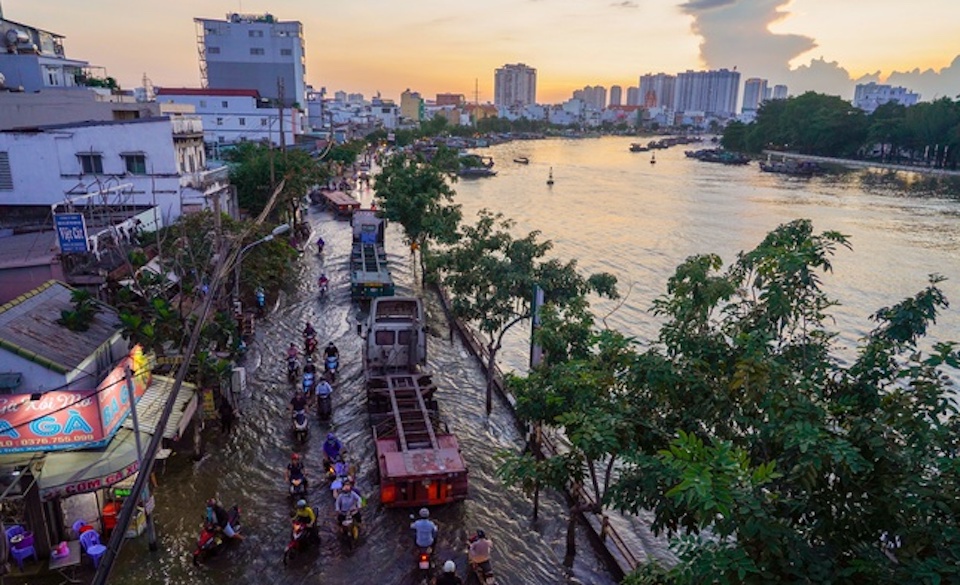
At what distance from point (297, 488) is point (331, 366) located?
27.0 feet

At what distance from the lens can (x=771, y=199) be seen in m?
76.4

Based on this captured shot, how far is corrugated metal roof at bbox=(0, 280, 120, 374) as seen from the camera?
12523 mm

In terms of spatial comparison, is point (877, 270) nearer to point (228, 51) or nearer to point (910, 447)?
point (910, 447)

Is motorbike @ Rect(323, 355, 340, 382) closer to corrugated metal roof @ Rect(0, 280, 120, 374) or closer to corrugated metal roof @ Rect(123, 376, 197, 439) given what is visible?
corrugated metal roof @ Rect(123, 376, 197, 439)

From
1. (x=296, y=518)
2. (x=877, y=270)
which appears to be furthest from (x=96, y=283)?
(x=877, y=270)

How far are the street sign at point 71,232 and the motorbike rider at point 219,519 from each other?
10.2 metres

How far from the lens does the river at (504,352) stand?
13750 millimetres

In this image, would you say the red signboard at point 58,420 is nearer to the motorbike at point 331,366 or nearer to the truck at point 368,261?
the motorbike at point 331,366

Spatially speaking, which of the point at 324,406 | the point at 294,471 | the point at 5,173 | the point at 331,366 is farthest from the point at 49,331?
the point at 5,173

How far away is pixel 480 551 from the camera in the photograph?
12.8 m

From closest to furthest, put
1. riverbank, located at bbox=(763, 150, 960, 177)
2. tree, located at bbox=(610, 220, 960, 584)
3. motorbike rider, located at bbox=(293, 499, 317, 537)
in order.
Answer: tree, located at bbox=(610, 220, 960, 584) → motorbike rider, located at bbox=(293, 499, 317, 537) → riverbank, located at bbox=(763, 150, 960, 177)

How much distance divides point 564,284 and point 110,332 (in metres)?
12.1

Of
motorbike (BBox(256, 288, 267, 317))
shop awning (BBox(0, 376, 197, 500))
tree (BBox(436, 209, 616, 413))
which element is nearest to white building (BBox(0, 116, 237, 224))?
motorbike (BBox(256, 288, 267, 317))

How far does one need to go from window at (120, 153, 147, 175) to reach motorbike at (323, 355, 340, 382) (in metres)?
17.0
